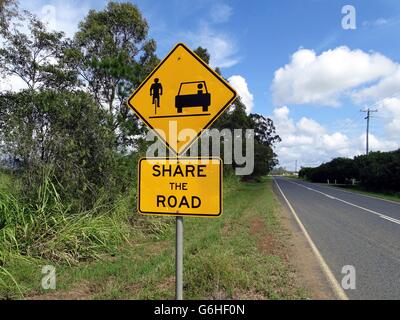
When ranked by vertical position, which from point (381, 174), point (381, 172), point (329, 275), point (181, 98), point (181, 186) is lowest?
point (329, 275)

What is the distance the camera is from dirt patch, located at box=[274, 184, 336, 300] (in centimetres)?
570

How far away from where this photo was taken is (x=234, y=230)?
10.8 meters

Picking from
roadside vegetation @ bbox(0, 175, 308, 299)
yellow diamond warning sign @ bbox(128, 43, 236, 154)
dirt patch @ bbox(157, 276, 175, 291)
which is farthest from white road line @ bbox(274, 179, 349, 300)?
yellow diamond warning sign @ bbox(128, 43, 236, 154)

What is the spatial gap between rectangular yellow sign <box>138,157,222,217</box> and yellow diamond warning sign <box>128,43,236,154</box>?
0.20 meters

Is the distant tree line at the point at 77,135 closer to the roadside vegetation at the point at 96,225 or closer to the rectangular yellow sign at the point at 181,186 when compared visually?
the roadside vegetation at the point at 96,225

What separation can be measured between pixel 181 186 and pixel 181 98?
85 centimetres

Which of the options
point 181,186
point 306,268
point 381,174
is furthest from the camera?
point 381,174

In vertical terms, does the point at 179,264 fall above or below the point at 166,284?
above

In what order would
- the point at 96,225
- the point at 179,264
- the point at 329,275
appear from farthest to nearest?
1. the point at 96,225
2. the point at 329,275
3. the point at 179,264

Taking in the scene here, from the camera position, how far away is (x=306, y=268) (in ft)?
23.3

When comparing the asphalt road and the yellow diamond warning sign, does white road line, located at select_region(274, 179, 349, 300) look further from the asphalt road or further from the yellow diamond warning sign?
the yellow diamond warning sign

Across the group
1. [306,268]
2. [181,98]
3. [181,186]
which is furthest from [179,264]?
[306,268]

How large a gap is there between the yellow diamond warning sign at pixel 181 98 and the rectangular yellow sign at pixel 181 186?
0.20 metres

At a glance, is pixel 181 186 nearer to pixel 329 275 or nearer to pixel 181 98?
pixel 181 98
